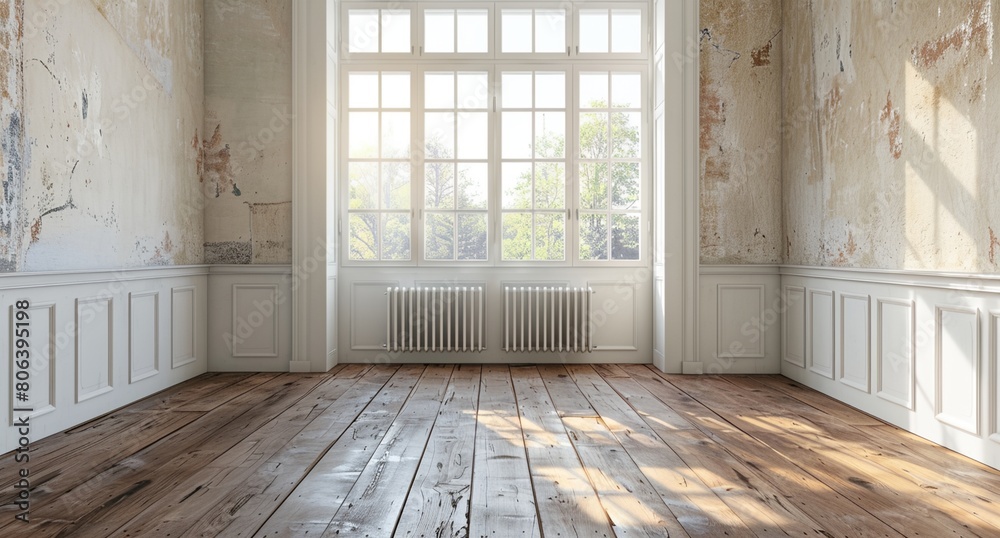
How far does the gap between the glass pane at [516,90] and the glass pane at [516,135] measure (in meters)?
0.09

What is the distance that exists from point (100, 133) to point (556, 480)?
3.56 meters

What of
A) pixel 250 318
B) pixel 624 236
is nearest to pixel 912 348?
pixel 624 236

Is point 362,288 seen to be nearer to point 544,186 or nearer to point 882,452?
point 544,186

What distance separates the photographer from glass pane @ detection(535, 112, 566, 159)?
5.46 metres

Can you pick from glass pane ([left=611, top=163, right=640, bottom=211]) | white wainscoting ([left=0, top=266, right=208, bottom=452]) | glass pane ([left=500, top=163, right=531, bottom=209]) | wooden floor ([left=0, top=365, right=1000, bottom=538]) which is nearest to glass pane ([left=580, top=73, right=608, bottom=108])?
glass pane ([left=611, top=163, right=640, bottom=211])

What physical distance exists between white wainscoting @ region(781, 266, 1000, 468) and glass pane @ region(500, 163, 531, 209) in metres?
2.43

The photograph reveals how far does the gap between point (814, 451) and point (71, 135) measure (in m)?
4.57

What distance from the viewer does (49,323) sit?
10.6ft

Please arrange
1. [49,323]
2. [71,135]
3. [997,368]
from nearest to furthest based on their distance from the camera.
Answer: [997,368] < [49,323] < [71,135]

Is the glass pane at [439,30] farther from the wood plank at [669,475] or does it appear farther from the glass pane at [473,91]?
the wood plank at [669,475]

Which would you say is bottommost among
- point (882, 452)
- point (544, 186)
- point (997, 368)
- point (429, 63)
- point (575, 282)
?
point (882, 452)

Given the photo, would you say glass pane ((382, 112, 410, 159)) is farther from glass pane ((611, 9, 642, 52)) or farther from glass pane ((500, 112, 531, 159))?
glass pane ((611, 9, 642, 52))

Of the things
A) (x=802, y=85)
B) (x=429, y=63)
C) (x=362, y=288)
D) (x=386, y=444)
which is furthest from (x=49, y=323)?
(x=802, y=85)

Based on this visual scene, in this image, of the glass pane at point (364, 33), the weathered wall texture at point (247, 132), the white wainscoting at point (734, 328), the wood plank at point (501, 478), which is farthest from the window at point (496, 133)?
the wood plank at point (501, 478)
